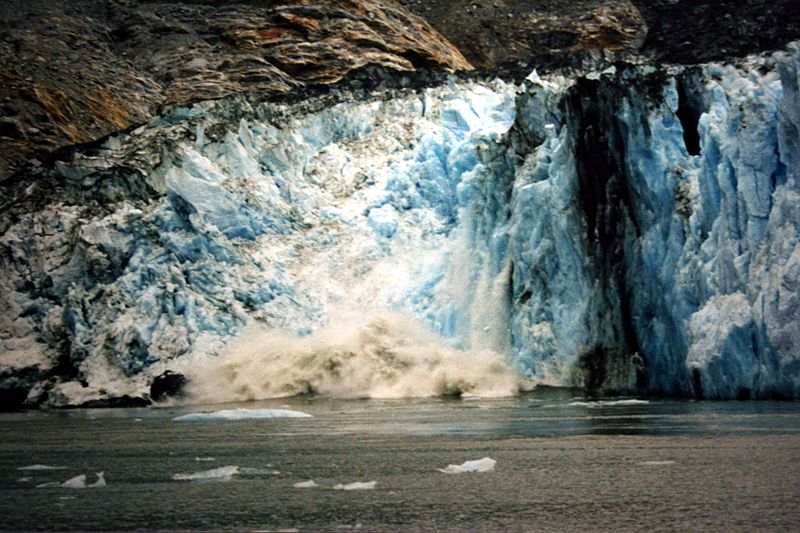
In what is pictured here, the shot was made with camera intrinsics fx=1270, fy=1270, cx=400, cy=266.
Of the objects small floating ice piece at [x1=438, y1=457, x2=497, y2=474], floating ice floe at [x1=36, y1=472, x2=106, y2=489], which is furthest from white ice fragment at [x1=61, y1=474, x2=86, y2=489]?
small floating ice piece at [x1=438, y1=457, x2=497, y2=474]

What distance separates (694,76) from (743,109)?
147 inches

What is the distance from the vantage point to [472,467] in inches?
494

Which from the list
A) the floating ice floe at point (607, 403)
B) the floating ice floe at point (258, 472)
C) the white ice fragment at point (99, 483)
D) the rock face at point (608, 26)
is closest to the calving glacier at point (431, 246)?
the floating ice floe at point (607, 403)

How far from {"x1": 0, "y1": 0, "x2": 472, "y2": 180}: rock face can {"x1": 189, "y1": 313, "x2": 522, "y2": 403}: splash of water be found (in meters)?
14.7

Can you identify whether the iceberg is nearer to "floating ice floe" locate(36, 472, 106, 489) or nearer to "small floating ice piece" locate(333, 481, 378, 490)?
"floating ice floe" locate(36, 472, 106, 489)

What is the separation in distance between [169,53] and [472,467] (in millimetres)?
36733

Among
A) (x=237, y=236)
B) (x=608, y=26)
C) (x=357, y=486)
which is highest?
(x=608, y=26)

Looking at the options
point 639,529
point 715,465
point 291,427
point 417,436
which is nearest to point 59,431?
point 291,427

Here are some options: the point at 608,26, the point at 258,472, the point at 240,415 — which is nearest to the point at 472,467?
the point at 258,472

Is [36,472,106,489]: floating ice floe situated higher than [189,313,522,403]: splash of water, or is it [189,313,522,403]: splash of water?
[189,313,522,403]: splash of water

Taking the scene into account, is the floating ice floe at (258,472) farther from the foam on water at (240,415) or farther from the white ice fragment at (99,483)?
the foam on water at (240,415)

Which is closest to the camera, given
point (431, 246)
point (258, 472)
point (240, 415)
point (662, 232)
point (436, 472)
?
point (436, 472)

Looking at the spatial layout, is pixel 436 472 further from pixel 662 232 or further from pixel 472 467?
pixel 662 232

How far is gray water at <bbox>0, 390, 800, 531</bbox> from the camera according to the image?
9.75m
